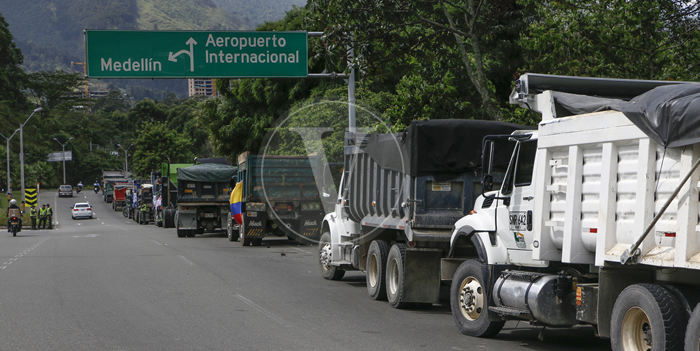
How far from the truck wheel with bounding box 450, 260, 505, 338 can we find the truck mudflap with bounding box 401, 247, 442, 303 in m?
1.30

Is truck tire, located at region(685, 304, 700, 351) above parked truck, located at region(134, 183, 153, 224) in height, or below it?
above

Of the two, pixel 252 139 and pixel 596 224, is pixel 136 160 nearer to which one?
→ pixel 252 139

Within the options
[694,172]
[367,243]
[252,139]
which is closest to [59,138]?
[252,139]

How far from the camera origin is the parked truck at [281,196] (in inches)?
912

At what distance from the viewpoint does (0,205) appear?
63.6 m

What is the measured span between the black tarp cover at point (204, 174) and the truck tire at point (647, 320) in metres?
24.9

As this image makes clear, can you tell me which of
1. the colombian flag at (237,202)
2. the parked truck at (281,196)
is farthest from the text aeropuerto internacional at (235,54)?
the colombian flag at (237,202)

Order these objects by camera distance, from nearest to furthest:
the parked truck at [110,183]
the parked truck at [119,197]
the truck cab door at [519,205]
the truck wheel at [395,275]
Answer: the truck cab door at [519,205]
the truck wheel at [395,275]
the parked truck at [119,197]
the parked truck at [110,183]

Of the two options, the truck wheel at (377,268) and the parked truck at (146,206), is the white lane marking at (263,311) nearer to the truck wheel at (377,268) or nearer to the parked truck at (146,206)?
the truck wheel at (377,268)

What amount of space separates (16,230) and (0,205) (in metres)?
34.1

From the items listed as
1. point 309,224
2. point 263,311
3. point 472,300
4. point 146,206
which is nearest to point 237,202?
point 309,224

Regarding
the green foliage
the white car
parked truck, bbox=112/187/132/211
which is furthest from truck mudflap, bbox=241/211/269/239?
the green foliage

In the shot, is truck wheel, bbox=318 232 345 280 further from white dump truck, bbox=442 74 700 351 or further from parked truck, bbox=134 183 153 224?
parked truck, bbox=134 183 153 224

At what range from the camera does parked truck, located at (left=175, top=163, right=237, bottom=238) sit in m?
30.1
